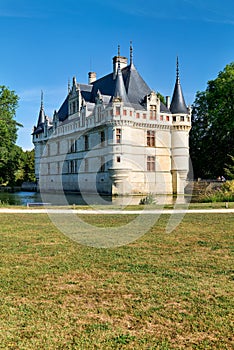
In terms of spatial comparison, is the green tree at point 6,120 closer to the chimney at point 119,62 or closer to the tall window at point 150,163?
the chimney at point 119,62

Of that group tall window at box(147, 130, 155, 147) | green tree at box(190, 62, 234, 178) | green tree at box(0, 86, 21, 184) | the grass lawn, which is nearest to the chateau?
tall window at box(147, 130, 155, 147)

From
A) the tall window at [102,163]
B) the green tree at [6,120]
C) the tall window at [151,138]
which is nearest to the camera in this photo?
the green tree at [6,120]

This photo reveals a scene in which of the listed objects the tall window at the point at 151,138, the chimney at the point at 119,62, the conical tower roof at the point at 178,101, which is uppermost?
the chimney at the point at 119,62

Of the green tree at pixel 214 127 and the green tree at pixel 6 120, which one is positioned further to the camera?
the green tree at pixel 214 127

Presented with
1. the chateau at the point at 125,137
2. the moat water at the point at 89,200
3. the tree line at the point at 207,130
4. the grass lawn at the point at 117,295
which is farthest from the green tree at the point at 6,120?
the grass lawn at the point at 117,295

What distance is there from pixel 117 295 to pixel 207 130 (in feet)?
117

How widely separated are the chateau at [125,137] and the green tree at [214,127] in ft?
10.7

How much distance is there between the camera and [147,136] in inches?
1264

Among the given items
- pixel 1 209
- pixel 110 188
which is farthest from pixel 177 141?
pixel 1 209

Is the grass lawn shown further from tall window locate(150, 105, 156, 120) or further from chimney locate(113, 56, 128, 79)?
chimney locate(113, 56, 128, 79)

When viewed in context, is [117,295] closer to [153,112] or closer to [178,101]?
[153,112]

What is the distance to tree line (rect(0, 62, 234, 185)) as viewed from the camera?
1181 inches

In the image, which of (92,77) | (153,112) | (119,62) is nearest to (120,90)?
(153,112)

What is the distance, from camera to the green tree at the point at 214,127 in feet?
108
